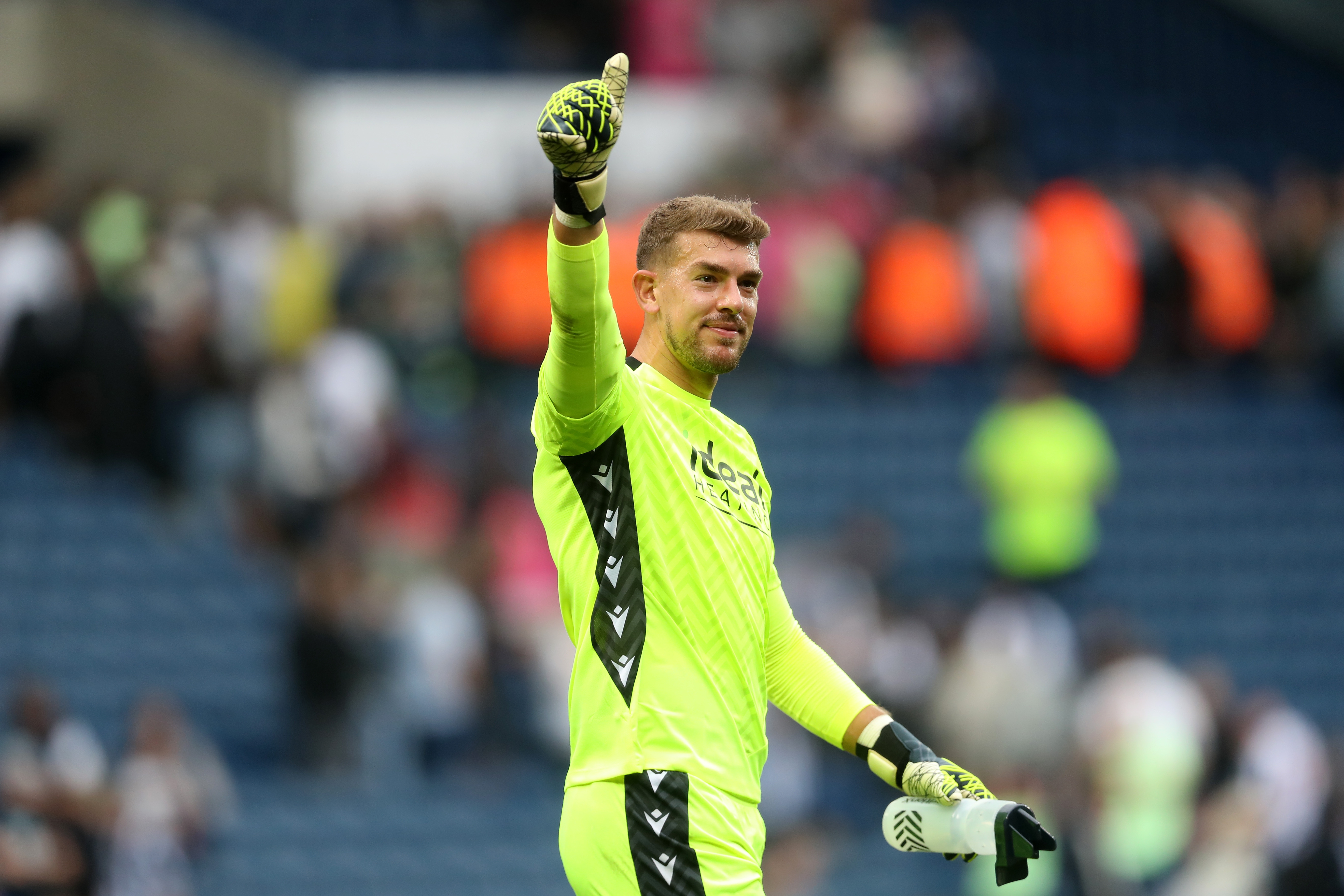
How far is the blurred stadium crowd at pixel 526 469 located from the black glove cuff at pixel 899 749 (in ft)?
17.1

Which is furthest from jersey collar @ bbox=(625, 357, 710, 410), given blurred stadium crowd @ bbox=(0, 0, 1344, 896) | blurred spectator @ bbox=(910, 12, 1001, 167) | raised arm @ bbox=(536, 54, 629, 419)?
blurred spectator @ bbox=(910, 12, 1001, 167)

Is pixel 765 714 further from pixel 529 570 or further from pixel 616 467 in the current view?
pixel 529 570

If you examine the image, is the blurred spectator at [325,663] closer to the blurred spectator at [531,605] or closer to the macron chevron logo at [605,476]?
the blurred spectator at [531,605]

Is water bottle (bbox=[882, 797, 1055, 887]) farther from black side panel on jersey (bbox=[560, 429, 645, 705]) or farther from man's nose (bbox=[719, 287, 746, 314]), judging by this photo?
man's nose (bbox=[719, 287, 746, 314])

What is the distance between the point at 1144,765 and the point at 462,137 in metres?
7.78

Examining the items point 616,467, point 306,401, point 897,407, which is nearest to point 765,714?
point 616,467

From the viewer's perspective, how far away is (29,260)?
428 inches

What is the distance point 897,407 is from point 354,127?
4.90 m

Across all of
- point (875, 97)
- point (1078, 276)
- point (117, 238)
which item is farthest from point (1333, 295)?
point (117, 238)

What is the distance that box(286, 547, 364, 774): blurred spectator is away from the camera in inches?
403

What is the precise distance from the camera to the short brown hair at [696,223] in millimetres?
3793

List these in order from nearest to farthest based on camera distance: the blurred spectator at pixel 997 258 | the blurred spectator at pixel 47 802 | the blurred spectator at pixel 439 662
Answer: the blurred spectator at pixel 47 802 → the blurred spectator at pixel 439 662 → the blurred spectator at pixel 997 258

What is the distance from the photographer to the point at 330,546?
10539 mm

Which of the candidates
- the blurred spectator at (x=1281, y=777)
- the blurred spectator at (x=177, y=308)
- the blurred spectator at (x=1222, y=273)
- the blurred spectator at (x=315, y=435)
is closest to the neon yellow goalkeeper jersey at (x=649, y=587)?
the blurred spectator at (x=1281, y=777)
